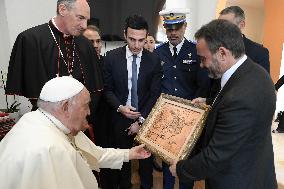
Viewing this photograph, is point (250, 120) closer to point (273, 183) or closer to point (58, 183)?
point (273, 183)

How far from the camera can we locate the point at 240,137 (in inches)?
69.2

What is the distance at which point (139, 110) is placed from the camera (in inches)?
135

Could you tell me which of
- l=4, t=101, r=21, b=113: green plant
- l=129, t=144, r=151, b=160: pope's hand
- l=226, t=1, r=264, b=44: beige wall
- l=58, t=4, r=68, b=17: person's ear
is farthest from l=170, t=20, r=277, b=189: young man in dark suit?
l=226, t=1, r=264, b=44: beige wall

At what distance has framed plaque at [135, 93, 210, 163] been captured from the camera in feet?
7.21

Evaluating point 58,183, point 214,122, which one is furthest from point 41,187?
point 214,122

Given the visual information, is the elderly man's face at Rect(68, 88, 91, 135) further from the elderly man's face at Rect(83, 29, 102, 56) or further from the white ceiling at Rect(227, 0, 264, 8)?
the white ceiling at Rect(227, 0, 264, 8)

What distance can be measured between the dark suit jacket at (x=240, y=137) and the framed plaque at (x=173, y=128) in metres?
0.16

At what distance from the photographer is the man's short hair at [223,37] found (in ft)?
5.78

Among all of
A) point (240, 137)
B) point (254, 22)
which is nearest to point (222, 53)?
point (240, 137)

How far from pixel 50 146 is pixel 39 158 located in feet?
0.29

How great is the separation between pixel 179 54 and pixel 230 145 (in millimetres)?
1767

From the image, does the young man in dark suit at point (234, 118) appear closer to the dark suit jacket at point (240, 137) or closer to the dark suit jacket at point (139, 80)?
the dark suit jacket at point (240, 137)

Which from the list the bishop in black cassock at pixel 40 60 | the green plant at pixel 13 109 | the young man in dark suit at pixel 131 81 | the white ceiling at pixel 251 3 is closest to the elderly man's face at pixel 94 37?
the young man in dark suit at pixel 131 81

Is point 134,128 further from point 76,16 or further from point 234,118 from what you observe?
point 234,118
